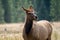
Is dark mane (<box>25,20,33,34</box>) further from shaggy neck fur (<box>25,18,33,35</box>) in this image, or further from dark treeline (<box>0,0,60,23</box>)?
dark treeline (<box>0,0,60,23</box>)

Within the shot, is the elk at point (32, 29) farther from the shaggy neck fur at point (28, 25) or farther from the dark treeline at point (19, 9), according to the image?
the dark treeline at point (19, 9)

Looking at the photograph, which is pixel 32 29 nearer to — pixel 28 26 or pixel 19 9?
pixel 28 26

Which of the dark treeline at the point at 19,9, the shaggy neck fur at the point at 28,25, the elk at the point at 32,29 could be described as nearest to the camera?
the elk at the point at 32,29

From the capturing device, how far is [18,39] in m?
15.7

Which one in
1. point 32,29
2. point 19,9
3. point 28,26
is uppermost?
point 28,26

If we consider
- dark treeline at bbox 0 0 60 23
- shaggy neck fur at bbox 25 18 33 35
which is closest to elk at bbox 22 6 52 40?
shaggy neck fur at bbox 25 18 33 35

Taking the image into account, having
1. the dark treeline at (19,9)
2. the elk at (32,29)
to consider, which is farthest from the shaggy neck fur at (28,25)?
the dark treeline at (19,9)

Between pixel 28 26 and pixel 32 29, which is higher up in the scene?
pixel 28 26

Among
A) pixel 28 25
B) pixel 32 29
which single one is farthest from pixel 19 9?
pixel 28 25

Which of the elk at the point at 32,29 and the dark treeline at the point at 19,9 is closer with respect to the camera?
the elk at the point at 32,29

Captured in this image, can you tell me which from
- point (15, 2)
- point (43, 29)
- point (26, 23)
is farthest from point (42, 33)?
point (15, 2)

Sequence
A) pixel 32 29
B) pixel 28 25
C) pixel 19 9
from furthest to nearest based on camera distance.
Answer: pixel 19 9, pixel 32 29, pixel 28 25

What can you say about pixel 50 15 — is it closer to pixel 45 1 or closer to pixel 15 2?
pixel 45 1

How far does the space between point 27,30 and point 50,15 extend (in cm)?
4190
